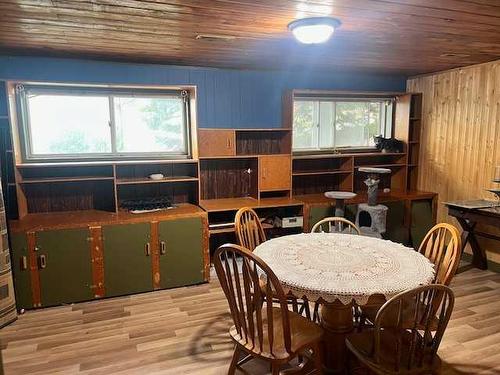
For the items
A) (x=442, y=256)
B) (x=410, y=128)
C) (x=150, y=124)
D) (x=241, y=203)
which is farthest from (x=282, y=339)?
(x=410, y=128)

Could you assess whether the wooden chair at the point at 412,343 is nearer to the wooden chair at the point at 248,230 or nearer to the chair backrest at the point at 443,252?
the chair backrest at the point at 443,252

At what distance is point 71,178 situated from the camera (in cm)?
343

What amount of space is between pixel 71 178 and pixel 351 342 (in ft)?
9.15

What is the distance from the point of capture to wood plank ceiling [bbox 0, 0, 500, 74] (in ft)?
6.61

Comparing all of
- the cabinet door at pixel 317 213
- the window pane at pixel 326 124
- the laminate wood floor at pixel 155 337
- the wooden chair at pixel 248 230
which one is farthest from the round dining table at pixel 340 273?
the window pane at pixel 326 124

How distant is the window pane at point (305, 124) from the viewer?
14.4 ft

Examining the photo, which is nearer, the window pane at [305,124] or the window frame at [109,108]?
the window frame at [109,108]

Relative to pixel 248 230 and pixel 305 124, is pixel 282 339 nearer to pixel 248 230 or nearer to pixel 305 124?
pixel 248 230

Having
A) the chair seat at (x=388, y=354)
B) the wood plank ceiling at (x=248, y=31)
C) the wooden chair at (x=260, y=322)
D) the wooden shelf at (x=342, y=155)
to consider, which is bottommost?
the chair seat at (x=388, y=354)

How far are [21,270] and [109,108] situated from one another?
166 cm

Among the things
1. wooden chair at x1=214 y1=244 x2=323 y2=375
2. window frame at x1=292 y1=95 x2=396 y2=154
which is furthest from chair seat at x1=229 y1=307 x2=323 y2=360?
window frame at x1=292 y1=95 x2=396 y2=154

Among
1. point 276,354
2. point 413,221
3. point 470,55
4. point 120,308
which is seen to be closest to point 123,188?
point 120,308

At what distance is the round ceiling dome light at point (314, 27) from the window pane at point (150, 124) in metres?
1.87

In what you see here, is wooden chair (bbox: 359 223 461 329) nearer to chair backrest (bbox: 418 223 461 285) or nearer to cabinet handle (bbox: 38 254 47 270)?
chair backrest (bbox: 418 223 461 285)
